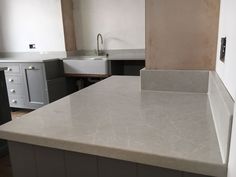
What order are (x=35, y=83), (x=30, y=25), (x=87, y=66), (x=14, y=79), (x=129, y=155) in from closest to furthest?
(x=129, y=155), (x=87, y=66), (x=35, y=83), (x=14, y=79), (x=30, y=25)

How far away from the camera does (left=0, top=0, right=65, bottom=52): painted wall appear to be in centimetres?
365

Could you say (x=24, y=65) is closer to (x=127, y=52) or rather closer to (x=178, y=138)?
(x=127, y=52)

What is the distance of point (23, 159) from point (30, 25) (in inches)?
144

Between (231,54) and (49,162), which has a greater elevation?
(231,54)

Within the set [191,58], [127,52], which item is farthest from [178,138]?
[127,52]

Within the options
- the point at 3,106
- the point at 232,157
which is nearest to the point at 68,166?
the point at 232,157

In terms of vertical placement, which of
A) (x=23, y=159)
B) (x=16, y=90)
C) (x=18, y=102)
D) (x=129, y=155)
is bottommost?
(x=18, y=102)

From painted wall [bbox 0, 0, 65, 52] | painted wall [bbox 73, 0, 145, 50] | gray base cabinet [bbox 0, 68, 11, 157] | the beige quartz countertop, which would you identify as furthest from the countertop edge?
painted wall [bbox 0, 0, 65, 52]

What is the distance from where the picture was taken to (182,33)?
1.12m

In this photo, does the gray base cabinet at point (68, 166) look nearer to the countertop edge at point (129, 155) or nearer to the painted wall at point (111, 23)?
the countertop edge at point (129, 155)

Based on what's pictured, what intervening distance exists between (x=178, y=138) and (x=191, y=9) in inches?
29.3

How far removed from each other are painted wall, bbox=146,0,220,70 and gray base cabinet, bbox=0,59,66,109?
2.37 meters

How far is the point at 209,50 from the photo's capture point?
1102mm

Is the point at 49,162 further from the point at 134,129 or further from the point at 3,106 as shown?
the point at 3,106
